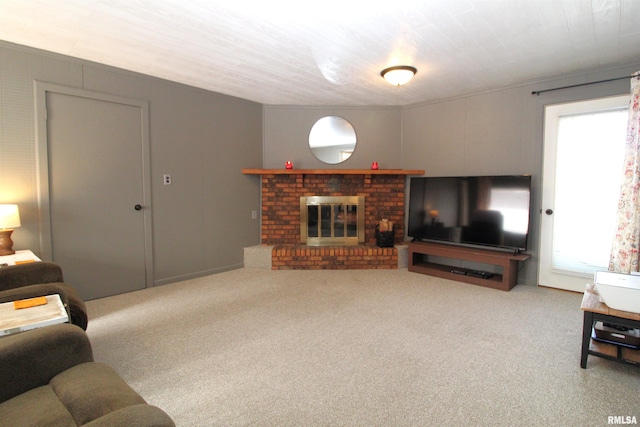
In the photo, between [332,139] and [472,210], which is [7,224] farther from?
[472,210]

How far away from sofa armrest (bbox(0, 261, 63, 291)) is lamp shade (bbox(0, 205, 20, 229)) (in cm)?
57

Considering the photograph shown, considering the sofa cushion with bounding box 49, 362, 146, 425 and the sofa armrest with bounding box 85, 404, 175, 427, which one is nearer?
the sofa armrest with bounding box 85, 404, 175, 427

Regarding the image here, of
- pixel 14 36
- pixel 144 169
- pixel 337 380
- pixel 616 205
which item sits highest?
pixel 14 36

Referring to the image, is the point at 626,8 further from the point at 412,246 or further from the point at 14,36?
the point at 14,36

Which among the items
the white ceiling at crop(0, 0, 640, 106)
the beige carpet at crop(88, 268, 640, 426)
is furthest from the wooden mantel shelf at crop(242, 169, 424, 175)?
the beige carpet at crop(88, 268, 640, 426)

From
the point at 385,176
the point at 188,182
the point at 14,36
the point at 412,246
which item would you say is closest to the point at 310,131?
the point at 385,176

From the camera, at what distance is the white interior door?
10.9ft

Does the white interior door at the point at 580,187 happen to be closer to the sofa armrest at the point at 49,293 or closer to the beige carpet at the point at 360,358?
the beige carpet at the point at 360,358

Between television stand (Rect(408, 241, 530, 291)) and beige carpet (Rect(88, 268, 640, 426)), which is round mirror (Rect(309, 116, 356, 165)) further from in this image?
beige carpet (Rect(88, 268, 640, 426))

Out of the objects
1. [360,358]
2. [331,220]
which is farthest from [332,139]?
[360,358]

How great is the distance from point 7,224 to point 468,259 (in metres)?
4.59

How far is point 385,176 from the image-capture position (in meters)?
4.94

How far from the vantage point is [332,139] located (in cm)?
498

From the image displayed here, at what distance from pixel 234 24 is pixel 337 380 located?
2.67 m
